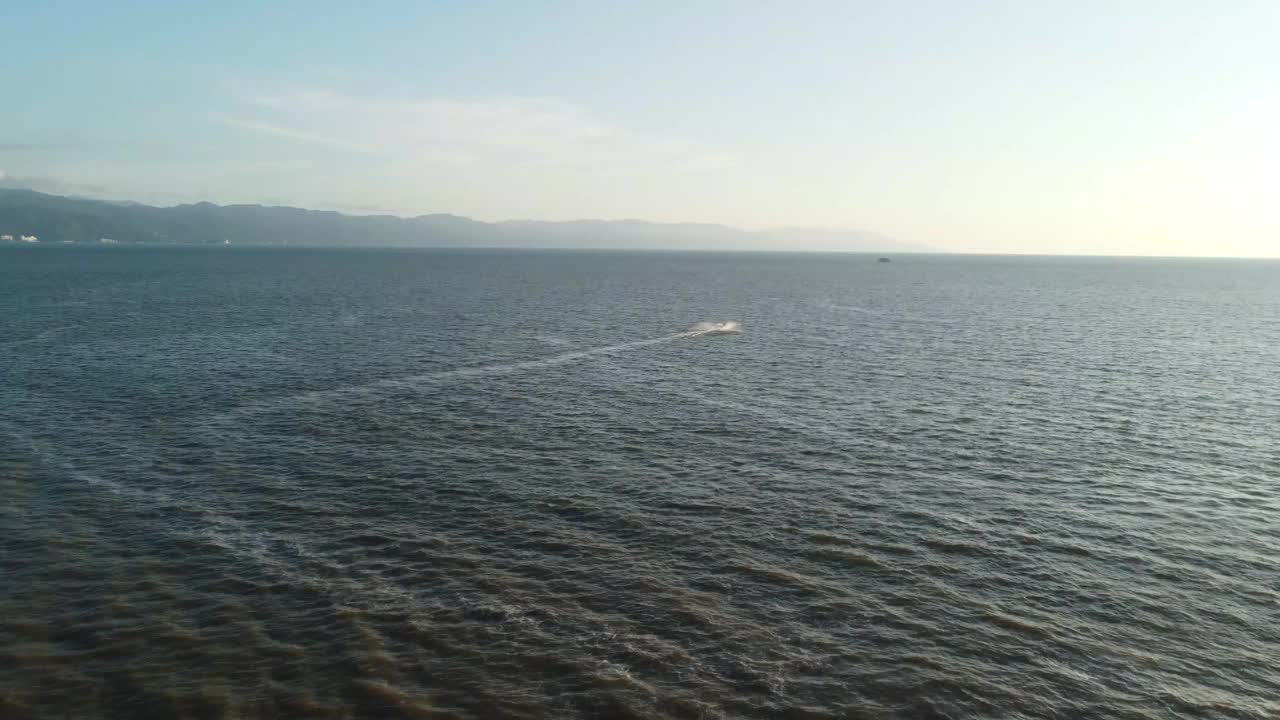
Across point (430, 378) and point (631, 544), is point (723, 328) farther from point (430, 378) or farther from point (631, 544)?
point (631, 544)

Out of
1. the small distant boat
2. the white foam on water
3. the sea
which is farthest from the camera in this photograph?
the small distant boat

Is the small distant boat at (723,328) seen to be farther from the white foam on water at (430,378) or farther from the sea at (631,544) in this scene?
the sea at (631,544)

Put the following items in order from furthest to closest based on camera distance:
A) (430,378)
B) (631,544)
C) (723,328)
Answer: (723,328)
(430,378)
(631,544)

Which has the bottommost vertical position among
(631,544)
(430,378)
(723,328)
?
(631,544)

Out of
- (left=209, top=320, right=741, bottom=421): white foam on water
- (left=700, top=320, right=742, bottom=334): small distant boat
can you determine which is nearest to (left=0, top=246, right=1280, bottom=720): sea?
(left=209, top=320, right=741, bottom=421): white foam on water

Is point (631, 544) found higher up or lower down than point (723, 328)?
lower down

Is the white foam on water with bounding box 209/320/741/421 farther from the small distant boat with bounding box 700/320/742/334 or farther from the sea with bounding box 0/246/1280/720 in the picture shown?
the small distant boat with bounding box 700/320/742/334

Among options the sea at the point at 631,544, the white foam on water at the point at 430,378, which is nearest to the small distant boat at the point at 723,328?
the white foam on water at the point at 430,378

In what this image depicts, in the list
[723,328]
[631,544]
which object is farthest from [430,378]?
[723,328]

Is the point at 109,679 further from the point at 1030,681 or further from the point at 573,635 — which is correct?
the point at 1030,681

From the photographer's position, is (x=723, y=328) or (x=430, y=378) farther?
(x=723, y=328)
